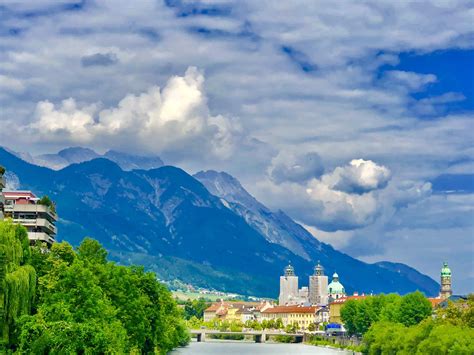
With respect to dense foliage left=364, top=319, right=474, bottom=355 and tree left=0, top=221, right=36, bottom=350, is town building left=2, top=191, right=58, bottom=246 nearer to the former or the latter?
tree left=0, top=221, right=36, bottom=350

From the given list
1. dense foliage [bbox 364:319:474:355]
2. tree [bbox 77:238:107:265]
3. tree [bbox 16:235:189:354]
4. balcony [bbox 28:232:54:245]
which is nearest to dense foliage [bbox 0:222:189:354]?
tree [bbox 16:235:189:354]

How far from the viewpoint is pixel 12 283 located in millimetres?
78938

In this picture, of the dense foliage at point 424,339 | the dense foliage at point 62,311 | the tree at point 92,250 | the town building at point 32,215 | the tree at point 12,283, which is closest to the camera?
the dense foliage at point 62,311

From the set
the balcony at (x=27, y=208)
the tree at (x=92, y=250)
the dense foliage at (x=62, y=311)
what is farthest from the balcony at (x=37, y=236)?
the dense foliage at (x=62, y=311)

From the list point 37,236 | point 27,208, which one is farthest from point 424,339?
point 27,208

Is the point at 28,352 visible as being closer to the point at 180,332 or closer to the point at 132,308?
the point at 132,308

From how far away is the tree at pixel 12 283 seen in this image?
77.6 metres

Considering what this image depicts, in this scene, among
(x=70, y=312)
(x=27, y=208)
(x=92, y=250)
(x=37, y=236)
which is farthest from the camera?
(x=92, y=250)

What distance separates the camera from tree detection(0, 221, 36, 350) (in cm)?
7762

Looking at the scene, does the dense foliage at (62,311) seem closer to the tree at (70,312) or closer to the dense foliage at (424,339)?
the tree at (70,312)

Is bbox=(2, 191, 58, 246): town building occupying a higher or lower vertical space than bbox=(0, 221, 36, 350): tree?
higher

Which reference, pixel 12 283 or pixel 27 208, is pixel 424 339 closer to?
pixel 27 208

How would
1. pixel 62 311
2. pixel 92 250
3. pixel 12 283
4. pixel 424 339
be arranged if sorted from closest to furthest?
pixel 12 283 → pixel 62 311 → pixel 424 339 → pixel 92 250

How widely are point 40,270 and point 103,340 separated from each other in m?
13.5
